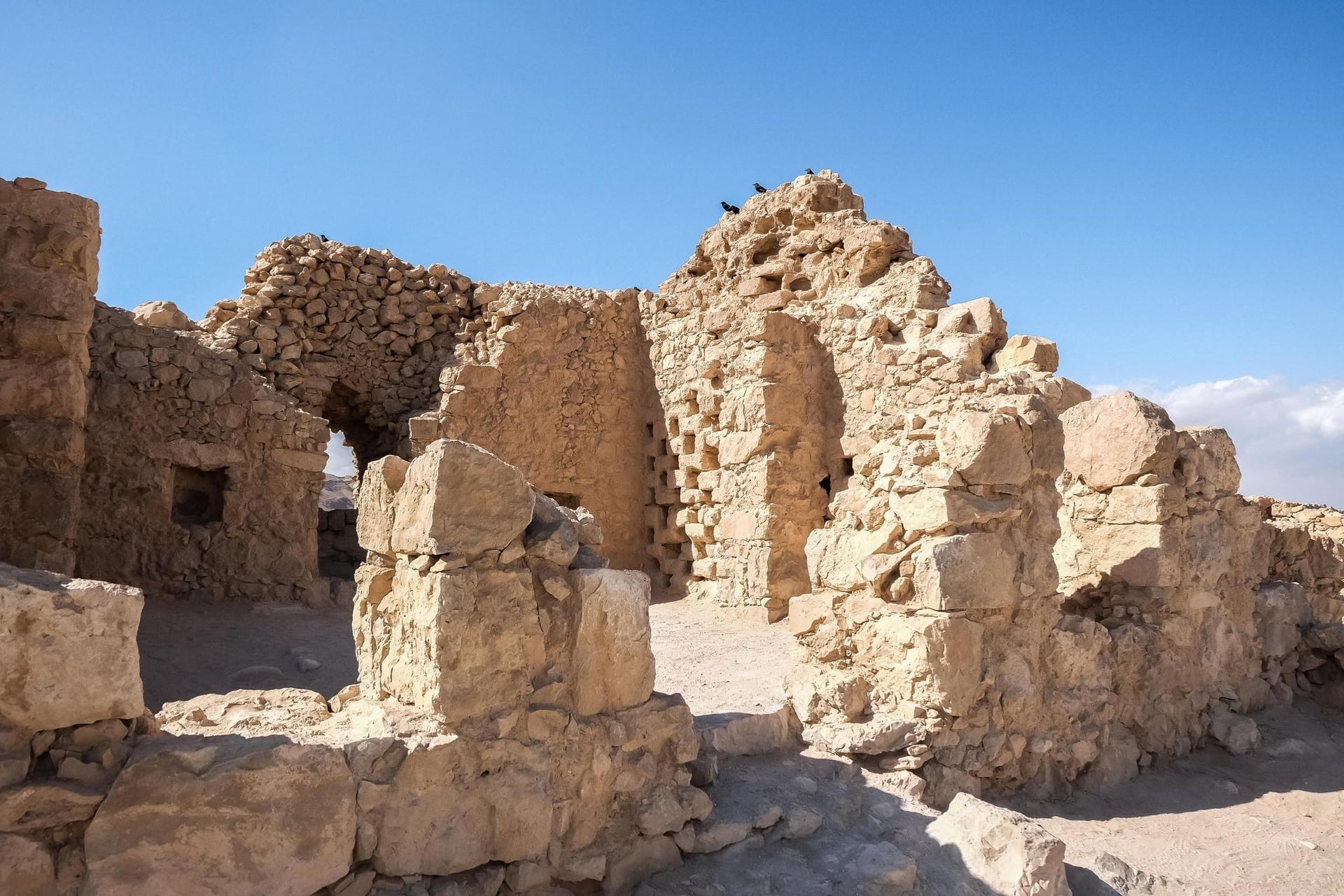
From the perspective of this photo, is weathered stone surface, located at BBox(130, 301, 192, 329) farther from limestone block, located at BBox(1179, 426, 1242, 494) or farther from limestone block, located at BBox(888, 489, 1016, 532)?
limestone block, located at BBox(1179, 426, 1242, 494)

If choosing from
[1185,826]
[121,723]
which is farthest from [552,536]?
[1185,826]

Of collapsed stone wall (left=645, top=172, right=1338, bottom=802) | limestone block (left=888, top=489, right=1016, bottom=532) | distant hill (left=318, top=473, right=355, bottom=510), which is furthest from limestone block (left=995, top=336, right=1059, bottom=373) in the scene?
distant hill (left=318, top=473, right=355, bottom=510)

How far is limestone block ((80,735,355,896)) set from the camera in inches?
Answer: 93.4

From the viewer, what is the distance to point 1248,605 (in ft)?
20.7

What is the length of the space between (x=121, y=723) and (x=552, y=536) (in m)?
1.38

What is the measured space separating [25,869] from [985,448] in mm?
4034

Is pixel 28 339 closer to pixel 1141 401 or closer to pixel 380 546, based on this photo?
pixel 380 546

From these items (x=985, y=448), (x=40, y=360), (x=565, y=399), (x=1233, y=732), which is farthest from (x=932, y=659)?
(x=565, y=399)

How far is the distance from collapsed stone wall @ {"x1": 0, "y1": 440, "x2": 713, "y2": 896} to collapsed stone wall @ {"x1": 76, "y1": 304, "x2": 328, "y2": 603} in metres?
4.26

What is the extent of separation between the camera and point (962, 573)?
438cm

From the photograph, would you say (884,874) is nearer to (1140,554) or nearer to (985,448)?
(985,448)

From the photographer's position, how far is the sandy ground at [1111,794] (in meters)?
4.00

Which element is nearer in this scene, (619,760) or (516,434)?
(619,760)

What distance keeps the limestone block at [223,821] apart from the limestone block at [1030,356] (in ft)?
19.1
